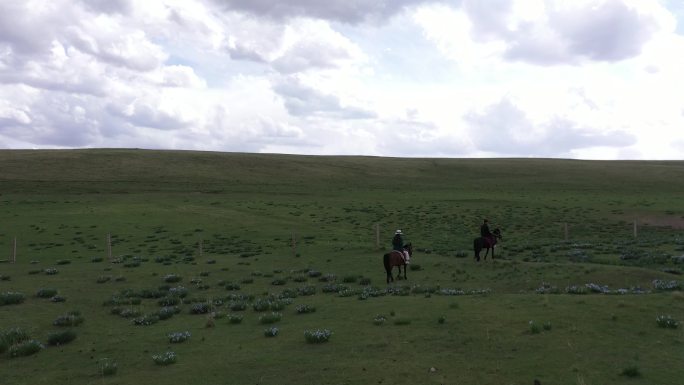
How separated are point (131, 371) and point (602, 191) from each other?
95.4 meters

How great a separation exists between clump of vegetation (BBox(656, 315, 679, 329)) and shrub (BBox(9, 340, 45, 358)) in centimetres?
1776

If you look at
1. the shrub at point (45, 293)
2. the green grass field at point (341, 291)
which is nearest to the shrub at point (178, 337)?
the green grass field at point (341, 291)

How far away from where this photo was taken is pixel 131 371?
531 inches

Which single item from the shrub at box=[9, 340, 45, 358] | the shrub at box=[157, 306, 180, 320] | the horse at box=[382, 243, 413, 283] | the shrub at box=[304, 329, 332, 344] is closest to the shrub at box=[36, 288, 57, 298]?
the shrub at box=[157, 306, 180, 320]

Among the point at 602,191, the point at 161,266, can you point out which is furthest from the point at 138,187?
the point at 602,191

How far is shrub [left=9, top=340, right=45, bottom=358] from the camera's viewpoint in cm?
1519

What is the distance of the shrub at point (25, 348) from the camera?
15188 millimetres

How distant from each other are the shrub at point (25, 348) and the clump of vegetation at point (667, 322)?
1776 cm

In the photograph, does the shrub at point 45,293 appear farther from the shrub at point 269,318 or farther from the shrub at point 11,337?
the shrub at point 269,318

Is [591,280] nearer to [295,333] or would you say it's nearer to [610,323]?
[610,323]

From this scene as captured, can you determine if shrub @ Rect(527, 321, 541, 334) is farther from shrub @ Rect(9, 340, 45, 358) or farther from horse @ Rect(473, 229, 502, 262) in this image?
horse @ Rect(473, 229, 502, 262)

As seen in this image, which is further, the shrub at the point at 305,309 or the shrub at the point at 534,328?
the shrub at the point at 305,309

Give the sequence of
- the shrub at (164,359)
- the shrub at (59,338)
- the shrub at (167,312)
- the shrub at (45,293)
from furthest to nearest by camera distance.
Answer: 1. the shrub at (45,293)
2. the shrub at (167,312)
3. the shrub at (59,338)
4. the shrub at (164,359)

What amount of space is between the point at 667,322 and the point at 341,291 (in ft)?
40.3
